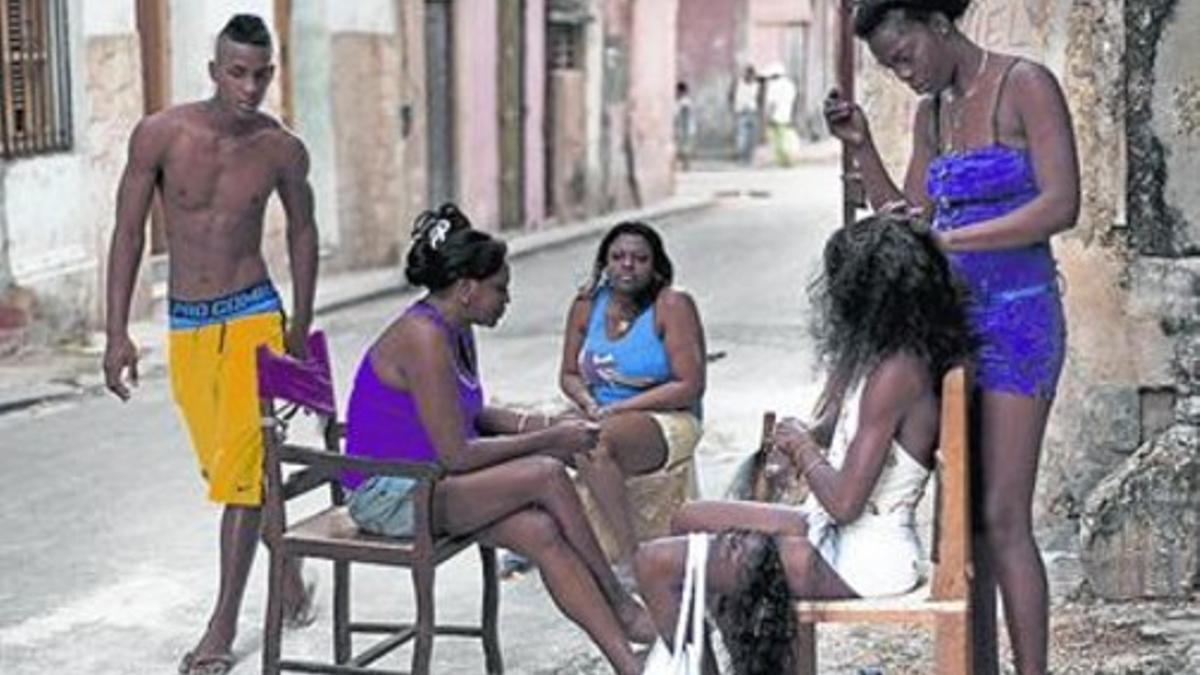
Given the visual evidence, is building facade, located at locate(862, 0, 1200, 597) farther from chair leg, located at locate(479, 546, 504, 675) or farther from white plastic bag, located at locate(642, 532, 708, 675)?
white plastic bag, located at locate(642, 532, 708, 675)

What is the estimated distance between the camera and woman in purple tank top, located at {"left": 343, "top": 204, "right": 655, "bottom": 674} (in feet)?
17.4

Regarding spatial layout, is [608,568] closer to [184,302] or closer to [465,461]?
[465,461]

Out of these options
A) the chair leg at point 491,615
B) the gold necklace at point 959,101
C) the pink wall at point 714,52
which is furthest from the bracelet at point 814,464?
the pink wall at point 714,52

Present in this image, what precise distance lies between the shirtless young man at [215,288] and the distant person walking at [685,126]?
1059 inches

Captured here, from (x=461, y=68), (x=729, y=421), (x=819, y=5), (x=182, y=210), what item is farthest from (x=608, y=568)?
(x=819, y=5)

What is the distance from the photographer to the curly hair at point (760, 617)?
178 inches

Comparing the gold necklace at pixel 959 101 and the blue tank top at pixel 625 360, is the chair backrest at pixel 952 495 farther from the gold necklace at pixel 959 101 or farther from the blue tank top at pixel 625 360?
the blue tank top at pixel 625 360

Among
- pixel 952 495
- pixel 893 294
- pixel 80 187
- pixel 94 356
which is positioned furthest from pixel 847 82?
pixel 80 187

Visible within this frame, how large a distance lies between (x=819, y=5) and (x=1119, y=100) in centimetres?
3241

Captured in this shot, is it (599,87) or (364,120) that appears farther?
(599,87)

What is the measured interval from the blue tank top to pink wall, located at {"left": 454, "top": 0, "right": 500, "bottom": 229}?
14.0 meters

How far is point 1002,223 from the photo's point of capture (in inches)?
183

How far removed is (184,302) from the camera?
20.1 ft

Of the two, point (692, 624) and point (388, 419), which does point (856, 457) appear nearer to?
point (692, 624)
